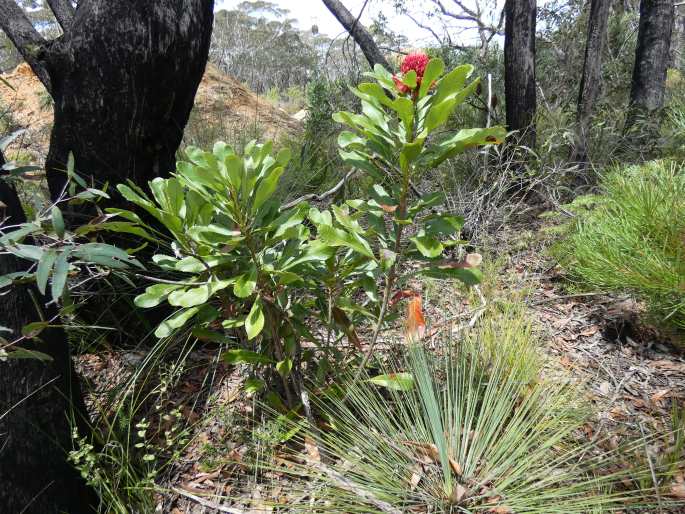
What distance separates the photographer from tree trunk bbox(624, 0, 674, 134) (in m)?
3.68

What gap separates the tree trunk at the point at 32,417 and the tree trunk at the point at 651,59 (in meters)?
4.20

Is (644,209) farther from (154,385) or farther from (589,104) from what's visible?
(154,385)

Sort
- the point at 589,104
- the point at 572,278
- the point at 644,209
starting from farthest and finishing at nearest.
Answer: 1. the point at 589,104
2. the point at 572,278
3. the point at 644,209

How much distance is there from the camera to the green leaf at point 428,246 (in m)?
1.12

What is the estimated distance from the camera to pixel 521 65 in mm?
3299

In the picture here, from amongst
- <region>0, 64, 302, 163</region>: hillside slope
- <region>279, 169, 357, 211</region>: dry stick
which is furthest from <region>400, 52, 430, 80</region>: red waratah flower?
<region>0, 64, 302, 163</region>: hillside slope

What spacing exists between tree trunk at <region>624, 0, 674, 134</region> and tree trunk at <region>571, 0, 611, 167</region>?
2.10 ft

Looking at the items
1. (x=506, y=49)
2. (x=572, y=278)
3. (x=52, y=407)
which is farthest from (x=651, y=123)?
(x=52, y=407)

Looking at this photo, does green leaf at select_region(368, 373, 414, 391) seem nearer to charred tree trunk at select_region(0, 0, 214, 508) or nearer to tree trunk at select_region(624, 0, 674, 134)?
charred tree trunk at select_region(0, 0, 214, 508)

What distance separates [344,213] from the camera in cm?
123

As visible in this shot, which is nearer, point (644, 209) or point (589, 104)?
point (644, 209)

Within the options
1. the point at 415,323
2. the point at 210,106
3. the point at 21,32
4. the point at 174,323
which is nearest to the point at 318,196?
the point at 415,323

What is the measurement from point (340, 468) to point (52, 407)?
846 mm

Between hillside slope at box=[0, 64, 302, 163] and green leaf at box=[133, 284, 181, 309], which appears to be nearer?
green leaf at box=[133, 284, 181, 309]
